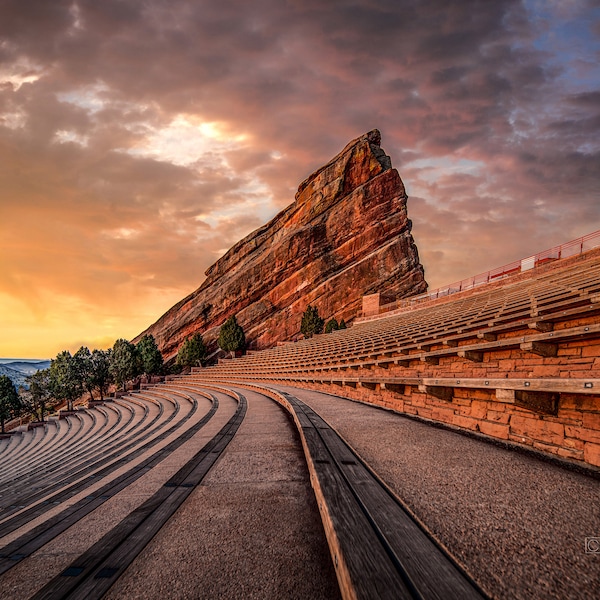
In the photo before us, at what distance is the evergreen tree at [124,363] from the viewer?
40.1 meters

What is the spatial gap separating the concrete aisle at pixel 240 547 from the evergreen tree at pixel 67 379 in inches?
1915

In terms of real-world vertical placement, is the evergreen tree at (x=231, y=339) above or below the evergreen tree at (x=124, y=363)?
above

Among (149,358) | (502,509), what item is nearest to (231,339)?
(149,358)

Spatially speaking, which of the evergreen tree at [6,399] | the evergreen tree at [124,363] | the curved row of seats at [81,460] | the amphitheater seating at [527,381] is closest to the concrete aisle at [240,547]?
the curved row of seats at [81,460]

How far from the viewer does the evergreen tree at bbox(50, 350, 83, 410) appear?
4312 cm

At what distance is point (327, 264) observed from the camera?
56.0 meters

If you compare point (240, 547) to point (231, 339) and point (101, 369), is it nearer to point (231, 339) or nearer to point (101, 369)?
point (231, 339)

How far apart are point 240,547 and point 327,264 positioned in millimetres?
54609

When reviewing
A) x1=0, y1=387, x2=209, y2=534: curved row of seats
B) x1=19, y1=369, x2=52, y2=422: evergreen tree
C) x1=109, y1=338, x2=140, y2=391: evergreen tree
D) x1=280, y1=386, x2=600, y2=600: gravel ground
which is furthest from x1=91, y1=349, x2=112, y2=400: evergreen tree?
x1=280, y1=386, x2=600, y2=600: gravel ground

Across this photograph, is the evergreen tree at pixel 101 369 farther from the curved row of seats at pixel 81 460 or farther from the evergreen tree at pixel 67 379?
the curved row of seats at pixel 81 460

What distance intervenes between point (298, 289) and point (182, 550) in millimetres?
53535

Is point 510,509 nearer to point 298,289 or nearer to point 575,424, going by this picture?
point 575,424

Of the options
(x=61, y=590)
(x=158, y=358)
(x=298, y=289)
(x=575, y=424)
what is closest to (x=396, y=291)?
(x=298, y=289)

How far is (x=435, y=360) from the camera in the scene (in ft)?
23.9
